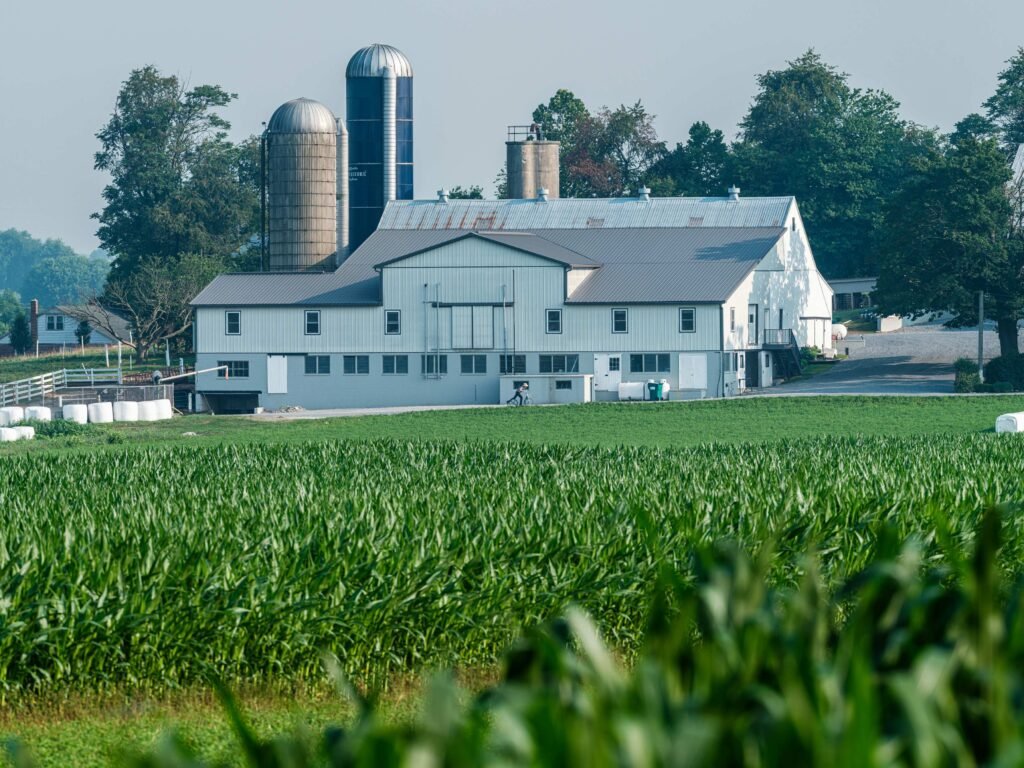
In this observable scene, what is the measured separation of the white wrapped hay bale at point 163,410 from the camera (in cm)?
6309

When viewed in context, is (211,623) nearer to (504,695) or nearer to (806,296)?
(504,695)

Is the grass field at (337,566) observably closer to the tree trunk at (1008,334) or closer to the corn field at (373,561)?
the corn field at (373,561)

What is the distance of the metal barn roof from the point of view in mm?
78875

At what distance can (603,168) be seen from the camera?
114062 millimetres

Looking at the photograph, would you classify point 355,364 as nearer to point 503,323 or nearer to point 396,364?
point 396,364

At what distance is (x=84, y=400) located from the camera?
229 feet

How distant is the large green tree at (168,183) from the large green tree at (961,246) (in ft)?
150

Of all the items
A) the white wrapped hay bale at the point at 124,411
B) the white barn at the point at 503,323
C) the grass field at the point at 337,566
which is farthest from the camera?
the white barn at the point at 503,323

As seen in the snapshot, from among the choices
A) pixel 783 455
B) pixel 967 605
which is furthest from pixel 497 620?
pixel 783 455

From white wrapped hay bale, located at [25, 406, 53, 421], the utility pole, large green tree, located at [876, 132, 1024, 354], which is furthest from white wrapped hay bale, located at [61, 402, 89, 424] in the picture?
large green tree, located at [876, 132, 1024, 354]

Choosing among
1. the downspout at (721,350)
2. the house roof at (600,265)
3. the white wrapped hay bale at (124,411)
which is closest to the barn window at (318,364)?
the house roof at (600,265)

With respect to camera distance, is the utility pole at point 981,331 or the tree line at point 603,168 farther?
the tree line at point 603,168

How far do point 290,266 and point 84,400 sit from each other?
1289 cm

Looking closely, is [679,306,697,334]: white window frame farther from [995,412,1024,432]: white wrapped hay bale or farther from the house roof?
[995,412,1024,432]: white wrapped hay bale
